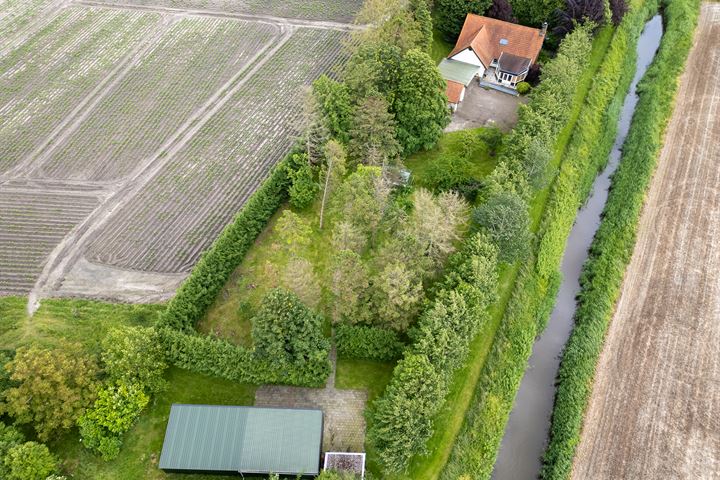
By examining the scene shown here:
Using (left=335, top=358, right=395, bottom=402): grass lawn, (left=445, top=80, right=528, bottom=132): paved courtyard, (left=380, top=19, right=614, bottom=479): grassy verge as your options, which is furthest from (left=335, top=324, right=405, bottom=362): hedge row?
(left=445, top=80, right=528, bottom=132): paved courtyard

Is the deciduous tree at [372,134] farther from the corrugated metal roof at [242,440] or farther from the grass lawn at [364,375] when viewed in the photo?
the corrugated metal roof at [242,440]

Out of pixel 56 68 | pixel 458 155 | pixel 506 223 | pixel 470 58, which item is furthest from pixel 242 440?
pixel 56 68

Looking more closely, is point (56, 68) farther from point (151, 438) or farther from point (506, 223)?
point (506, 223)

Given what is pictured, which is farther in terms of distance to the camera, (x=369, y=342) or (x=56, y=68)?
(x=56, y=68)

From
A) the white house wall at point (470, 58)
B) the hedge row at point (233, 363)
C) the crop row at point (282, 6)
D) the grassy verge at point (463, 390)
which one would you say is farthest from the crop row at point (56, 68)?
the grassy verge at point (463, 390)

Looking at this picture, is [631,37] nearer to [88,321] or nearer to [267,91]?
[267,91]

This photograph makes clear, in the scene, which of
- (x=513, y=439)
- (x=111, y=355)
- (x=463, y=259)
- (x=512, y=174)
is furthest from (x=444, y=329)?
(x=111, y=355)

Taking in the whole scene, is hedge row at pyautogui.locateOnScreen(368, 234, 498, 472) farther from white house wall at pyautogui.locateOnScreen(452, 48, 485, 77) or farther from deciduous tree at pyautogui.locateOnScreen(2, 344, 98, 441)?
white house wall at pyautogui.locateOnScreen(452, 48, 485, 77)
